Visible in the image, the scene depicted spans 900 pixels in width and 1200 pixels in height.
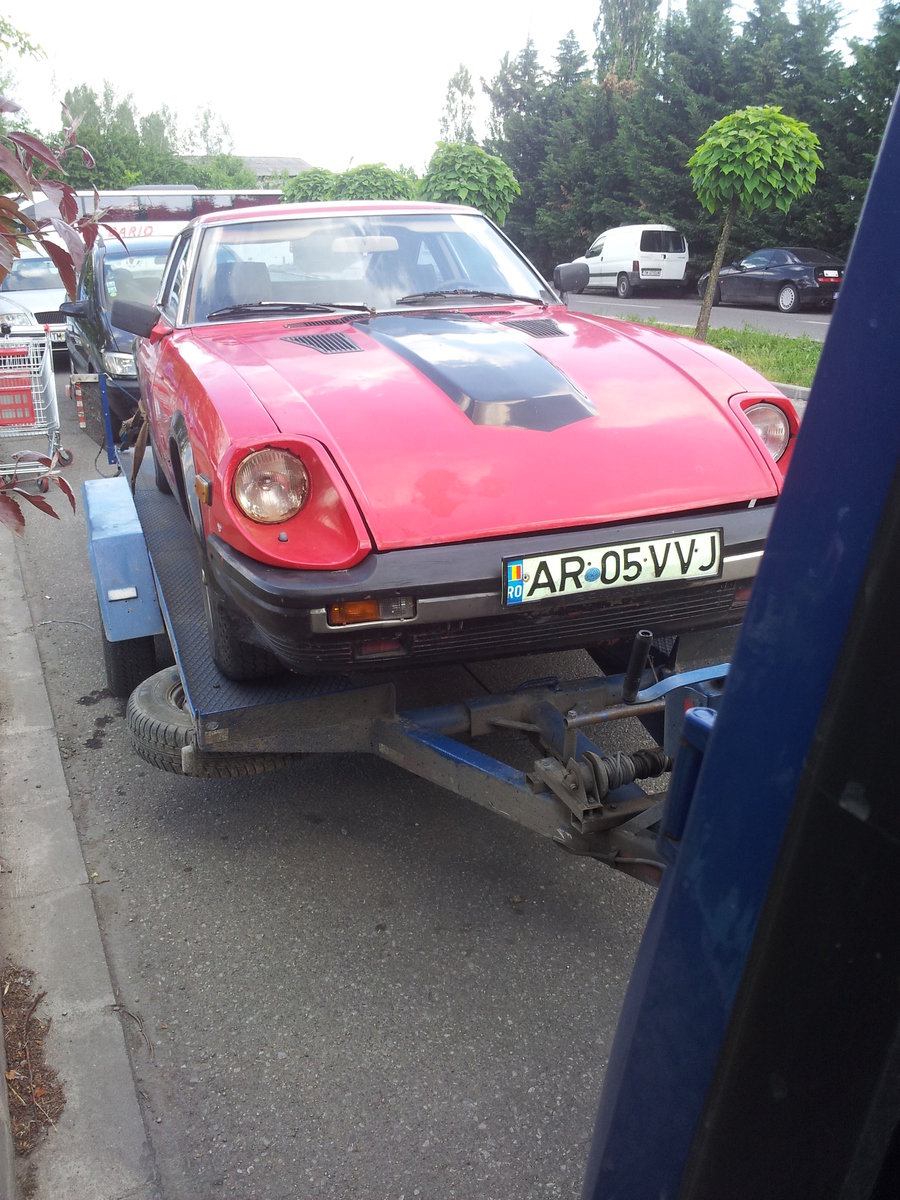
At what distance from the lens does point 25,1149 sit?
2.24 metres

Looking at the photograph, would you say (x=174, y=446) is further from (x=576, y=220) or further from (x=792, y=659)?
(x=576, y=220)

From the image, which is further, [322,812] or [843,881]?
[322,812]

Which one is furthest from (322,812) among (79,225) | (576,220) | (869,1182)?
(576,220)

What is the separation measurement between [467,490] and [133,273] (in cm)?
872

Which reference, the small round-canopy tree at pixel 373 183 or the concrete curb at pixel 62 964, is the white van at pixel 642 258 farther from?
the concrete curb at pixel 62 964

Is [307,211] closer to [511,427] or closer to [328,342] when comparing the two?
[328,342]

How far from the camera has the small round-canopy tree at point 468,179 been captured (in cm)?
1702

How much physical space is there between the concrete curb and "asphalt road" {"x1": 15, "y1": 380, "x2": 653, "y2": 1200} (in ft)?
0.18

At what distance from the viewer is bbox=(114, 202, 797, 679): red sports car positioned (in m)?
2.55

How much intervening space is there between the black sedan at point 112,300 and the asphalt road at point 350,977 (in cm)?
595

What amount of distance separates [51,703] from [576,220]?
1392 inches

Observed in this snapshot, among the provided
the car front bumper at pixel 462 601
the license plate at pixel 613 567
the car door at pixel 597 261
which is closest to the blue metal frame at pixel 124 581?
the car front bumper at pixel 462 601

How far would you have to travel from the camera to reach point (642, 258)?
89.7ft

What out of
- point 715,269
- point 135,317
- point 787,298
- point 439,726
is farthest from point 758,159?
point 787,298
